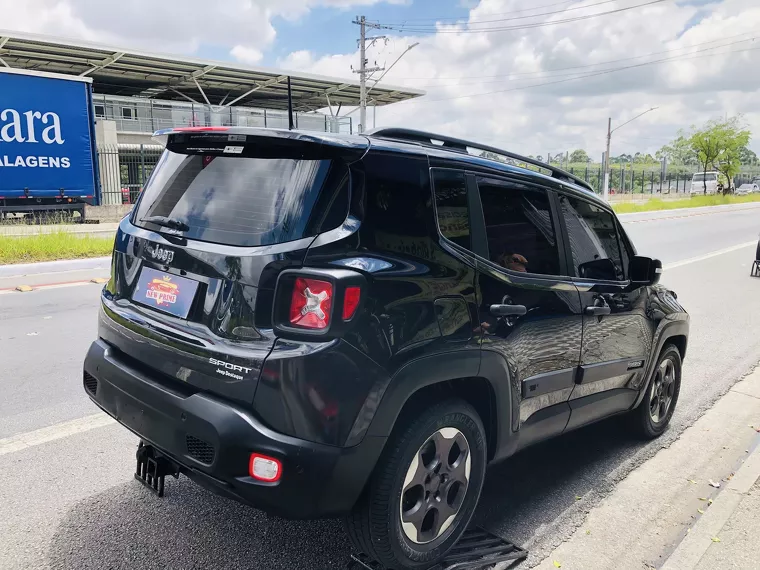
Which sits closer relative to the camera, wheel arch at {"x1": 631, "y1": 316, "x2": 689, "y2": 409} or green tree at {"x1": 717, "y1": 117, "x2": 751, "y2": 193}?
wheel arch at {"x1": 631, "y1": 316, "x2": 689, "y2": 409}

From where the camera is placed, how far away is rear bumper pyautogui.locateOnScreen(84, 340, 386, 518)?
2295 mm

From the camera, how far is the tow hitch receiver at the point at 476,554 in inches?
111

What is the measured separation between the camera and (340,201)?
97.5 inches

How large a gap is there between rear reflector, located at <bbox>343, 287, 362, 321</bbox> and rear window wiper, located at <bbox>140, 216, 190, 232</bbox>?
89 cm

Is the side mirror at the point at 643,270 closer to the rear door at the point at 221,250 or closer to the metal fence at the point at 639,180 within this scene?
the rear door at the point at 221,250

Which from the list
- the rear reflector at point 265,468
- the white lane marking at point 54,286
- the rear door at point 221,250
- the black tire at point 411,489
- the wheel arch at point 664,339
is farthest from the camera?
the white lane marking at point 54,286

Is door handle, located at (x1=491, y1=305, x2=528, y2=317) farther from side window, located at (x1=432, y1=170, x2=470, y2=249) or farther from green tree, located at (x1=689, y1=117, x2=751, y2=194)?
green tree, located at (x1=689, y1=117, x2=751, y2=194)

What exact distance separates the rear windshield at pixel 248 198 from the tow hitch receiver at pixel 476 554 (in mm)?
1440

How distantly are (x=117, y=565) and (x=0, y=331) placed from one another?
4899 millimetres

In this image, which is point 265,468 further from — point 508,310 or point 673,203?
point 673,203

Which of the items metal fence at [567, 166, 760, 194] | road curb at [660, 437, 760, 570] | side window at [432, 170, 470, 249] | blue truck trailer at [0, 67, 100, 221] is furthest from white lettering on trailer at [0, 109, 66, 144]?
metal fence at [567, 166, 760, 194]

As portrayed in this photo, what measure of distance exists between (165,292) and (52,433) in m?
2.09

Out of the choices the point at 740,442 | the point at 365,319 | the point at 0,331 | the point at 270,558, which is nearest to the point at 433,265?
the point at 365,319

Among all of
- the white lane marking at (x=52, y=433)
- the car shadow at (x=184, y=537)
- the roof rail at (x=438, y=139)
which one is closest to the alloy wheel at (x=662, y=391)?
the roof rail at (x=438, y=139)
